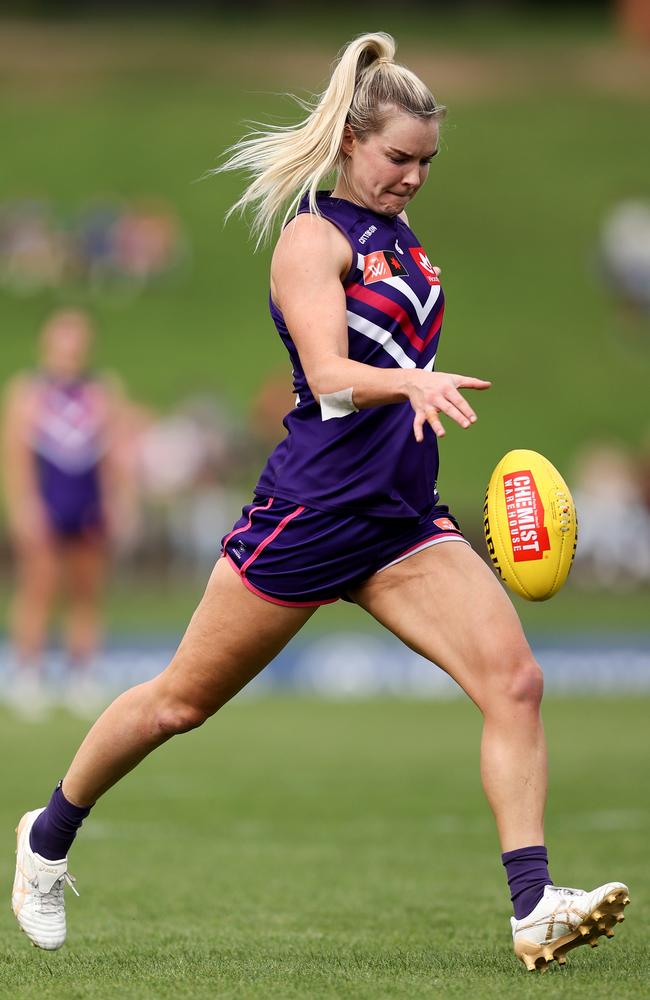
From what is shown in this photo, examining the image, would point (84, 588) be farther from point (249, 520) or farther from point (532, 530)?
point (532, 530)

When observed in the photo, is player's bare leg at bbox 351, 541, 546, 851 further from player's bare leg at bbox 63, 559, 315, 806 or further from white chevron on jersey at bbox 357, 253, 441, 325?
white chevron on jersey at bbox 357, 253, 441, 325

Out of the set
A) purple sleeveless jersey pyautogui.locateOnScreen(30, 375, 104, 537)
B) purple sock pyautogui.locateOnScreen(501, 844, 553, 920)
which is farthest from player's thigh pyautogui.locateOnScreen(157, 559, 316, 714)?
purple sleeveless jersey pyautogui.locateOnScreen(30, 375, 104, 537)

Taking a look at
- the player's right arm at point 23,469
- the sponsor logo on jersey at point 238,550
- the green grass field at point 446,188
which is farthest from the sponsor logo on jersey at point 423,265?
the green grass field at point 446,188

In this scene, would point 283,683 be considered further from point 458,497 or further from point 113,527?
point 458,497

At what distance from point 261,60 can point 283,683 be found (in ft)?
89.9

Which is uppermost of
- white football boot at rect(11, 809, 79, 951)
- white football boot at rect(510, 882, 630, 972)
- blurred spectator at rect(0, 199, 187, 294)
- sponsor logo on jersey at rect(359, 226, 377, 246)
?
sponsor logo on jersey at rect(359, 226, 377, 246)

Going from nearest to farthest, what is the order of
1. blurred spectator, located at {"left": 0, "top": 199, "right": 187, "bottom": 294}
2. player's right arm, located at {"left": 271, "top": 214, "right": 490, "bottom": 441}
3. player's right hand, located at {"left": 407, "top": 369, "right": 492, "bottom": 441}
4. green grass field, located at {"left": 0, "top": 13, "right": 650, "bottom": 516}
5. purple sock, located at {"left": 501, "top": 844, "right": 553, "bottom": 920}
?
player's right hand, located at {"left": 407, "top": 369, "right": 492, "bottom": 441}
player's right arm, located at {"left": 271, "top": 214, "right": 490, "bottom": 441}
purple sock, located at {"left": 501, "top": 844, "right": 553, "bottom": 920}
green grass field, located at {"left": 0, "top": 13, "right": 650, "bottom": 516}
blurred spectator, located at {"left": 0, "top": 199, "right": 187, "bottom": 294}

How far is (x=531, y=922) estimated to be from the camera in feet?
13.2

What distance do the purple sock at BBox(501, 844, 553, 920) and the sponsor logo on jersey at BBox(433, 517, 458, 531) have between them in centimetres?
84

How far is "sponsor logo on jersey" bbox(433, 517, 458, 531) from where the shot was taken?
4.45 meters

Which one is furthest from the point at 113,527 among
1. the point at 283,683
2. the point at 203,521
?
the point at 203,521

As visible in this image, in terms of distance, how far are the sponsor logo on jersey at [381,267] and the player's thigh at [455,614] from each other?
2.29 feet

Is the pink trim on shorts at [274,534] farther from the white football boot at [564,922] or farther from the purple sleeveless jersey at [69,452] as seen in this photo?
the purple sleeveless jersey at [69,452]

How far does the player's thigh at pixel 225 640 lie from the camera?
4332 mm
